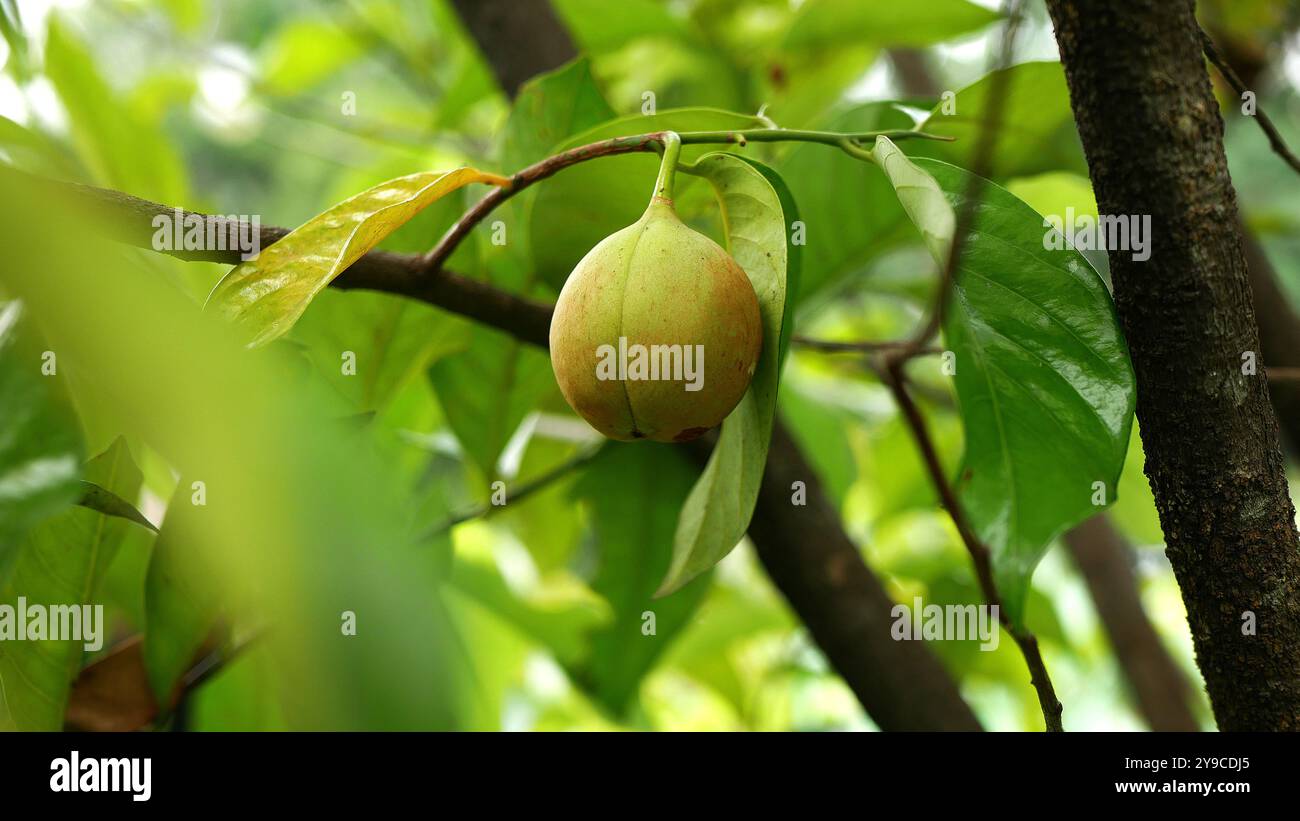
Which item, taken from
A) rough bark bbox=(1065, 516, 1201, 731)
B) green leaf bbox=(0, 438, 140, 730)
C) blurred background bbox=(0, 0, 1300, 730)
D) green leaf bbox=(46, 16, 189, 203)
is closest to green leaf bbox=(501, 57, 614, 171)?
blurred background bbox=(0, 0, 1300, 730)

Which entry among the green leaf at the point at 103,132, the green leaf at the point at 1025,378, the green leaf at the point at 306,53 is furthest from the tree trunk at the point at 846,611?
the green leaf at the point at 306,53

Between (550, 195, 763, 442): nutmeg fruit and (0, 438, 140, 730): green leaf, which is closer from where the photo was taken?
(550, 195, 763, 442): nutmeg fruit

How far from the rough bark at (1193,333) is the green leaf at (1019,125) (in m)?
0.11

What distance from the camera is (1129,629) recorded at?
0.91m

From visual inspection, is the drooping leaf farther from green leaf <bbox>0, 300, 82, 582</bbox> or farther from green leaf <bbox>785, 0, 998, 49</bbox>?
green leaf <bbox>785, 0, 998, 49</bbox>

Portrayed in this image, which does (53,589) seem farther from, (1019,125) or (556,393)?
(1019,125)

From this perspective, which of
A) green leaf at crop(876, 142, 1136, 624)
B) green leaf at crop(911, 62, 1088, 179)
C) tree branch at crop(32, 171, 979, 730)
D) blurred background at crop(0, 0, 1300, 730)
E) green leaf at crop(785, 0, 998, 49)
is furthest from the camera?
green leaf at crop(785, 0, 998, 49)

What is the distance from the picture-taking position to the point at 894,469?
2.75ft

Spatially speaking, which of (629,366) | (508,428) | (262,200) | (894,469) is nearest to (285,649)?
(629,366)

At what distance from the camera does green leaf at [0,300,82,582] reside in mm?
263

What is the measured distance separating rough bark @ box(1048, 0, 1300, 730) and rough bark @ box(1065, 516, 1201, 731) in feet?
2.08

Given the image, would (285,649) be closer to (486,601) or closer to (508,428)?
(508,428)

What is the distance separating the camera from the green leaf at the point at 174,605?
401mm
